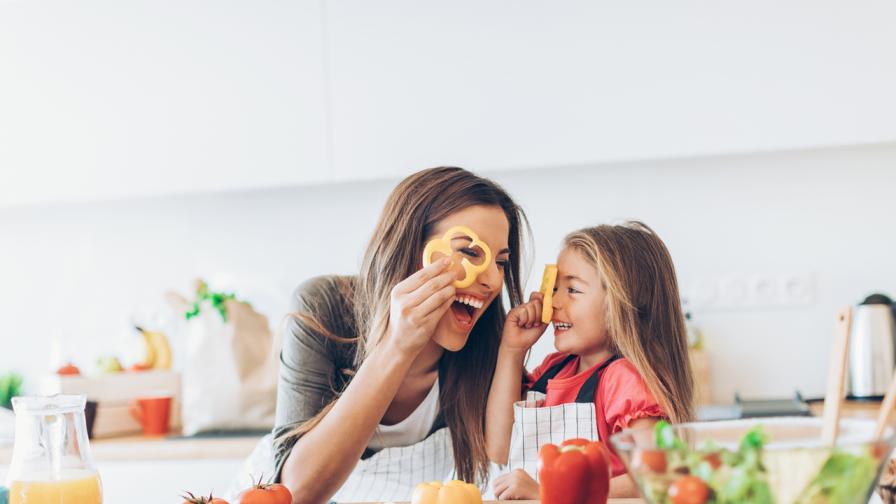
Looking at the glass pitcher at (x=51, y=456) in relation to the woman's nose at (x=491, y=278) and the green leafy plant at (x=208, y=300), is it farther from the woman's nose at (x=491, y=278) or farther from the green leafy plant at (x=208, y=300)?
the green leafy plant at (x=208, y=300)

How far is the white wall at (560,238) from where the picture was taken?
271 cm

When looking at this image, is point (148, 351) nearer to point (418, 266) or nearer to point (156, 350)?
point (156, 350)

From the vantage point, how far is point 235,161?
8.83ft

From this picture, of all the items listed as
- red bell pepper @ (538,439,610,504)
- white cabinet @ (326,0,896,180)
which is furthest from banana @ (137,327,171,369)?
red bell pepper @ (538,439,610,504)

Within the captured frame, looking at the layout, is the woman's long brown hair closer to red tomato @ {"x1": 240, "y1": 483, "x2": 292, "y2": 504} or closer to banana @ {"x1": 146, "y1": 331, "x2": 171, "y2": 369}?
red tomato @ {"x1": 240, "y1": 483, "x2": 292, "y2": 504}

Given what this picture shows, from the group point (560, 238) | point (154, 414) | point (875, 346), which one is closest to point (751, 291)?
point (875, 346)

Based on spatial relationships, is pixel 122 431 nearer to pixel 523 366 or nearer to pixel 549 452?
pixel 523 366

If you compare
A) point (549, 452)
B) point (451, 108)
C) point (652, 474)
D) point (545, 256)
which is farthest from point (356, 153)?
point (652, 474)

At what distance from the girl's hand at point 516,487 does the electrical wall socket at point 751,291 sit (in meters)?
1.56

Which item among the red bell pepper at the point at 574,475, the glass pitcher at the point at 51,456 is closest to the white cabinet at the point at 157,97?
the glass pitcher at the point at 51,456

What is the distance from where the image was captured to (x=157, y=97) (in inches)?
107

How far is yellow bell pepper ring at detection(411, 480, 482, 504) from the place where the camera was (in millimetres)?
1122

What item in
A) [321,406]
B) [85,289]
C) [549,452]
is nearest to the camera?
[549,452]

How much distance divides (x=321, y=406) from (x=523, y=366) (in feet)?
1.17
